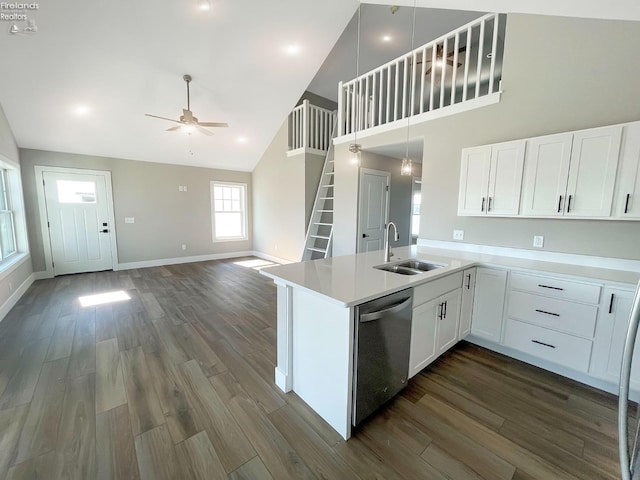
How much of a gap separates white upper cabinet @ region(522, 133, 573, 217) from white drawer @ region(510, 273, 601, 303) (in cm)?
63

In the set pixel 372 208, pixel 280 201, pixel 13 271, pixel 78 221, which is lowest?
pixel 13 271

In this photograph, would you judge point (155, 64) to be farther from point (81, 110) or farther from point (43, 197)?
point (43, 197)

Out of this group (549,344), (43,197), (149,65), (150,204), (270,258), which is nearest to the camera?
(549,344)

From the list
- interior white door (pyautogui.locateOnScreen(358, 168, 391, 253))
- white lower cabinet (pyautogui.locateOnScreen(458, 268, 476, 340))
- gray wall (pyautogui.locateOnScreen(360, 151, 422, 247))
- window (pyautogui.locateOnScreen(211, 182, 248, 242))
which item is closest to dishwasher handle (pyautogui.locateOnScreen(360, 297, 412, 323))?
white lower cabinet (pyautogui.locateOnScreen(458, 268, 476, 340))

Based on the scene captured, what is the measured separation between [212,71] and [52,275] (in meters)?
4.95

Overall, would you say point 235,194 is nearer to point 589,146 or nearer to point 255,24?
point 255,24

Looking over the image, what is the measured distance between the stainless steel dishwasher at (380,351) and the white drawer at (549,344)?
4.00ft

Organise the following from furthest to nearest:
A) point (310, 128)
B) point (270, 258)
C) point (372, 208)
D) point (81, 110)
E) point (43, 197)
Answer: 1. point (270, 258)
2. point (310, 128)
3. point (43, 197)
4. point (372, 208)
5. point (81, 110)

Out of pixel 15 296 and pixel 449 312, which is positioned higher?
pixel 449 312

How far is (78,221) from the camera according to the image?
5.30 m

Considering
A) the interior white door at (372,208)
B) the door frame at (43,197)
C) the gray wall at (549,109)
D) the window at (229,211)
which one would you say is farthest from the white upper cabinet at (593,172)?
the door frame at (43,197)

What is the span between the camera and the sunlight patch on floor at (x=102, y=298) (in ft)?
12.5

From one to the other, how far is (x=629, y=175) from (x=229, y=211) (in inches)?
285

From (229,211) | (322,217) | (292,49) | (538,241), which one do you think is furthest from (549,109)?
(229,211)
